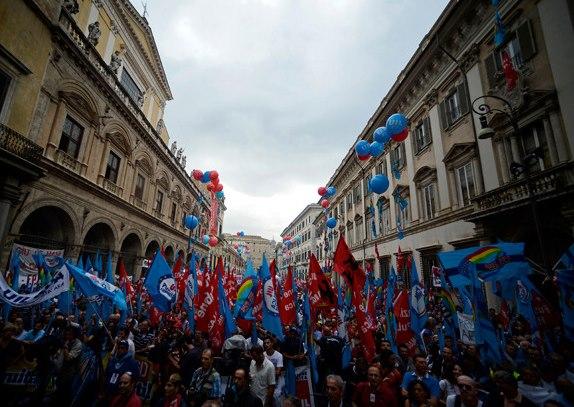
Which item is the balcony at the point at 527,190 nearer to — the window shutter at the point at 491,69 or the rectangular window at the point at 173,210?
the window shutter at the point at 491,69

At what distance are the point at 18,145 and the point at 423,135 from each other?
18921mm

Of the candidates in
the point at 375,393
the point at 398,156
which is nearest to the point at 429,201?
the point at 398,156

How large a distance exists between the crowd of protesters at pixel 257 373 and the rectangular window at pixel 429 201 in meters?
10.4

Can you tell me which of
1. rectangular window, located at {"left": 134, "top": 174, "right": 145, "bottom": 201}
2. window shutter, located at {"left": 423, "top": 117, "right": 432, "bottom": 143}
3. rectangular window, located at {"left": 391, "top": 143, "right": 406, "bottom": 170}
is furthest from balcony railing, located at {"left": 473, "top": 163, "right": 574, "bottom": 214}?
rectangular window, located at {"left": 134, "top": 174, "right": 145, "bottom": 201}

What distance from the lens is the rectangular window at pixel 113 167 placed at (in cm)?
1778

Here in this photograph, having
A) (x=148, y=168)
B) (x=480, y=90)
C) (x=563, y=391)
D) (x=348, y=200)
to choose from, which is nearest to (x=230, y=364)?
(x=563, y=391)

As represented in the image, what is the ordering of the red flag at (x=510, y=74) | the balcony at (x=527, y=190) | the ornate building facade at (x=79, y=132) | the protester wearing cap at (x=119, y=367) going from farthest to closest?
the ornate building facade at (x=79, y=132) < the red flag at (x=510, y=74) < the balcony at (x=527, y=190) < the protester wearing cap at (x=119, y=367)

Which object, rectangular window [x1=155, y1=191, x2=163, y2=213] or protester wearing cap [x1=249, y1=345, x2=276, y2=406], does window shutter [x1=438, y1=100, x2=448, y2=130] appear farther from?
rectangular window [x1=155, y1=191, x2=163, y2=213]

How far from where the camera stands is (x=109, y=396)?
506 cm

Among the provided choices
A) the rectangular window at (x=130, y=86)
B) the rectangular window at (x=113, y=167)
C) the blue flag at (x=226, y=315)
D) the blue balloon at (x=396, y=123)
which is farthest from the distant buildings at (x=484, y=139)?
the rectangular window at (x=130, y=86)

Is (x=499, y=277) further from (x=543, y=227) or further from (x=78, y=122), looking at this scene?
(x=78, y=122)

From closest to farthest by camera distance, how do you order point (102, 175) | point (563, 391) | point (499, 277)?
point (563, 391) < point (499, 277) < point (102, 175)

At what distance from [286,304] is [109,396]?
381cm

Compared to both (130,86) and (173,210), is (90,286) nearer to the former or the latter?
(130,86)
